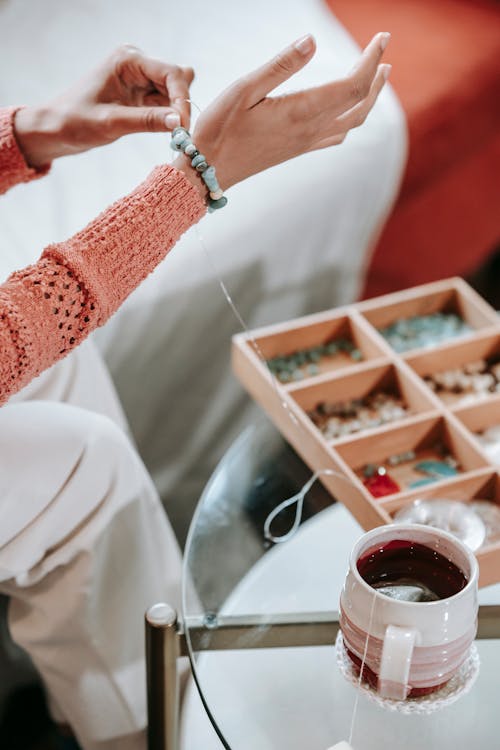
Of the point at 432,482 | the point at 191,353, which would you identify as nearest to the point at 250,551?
the point at 432,482

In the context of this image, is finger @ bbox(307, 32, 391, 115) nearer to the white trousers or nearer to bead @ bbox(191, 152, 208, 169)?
bead @ bbox(191, 152, 208, 169)

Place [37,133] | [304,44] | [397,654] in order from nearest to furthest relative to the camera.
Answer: [397,654], [304,44], [37,133]

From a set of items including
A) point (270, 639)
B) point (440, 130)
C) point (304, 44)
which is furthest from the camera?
point (440, 130)

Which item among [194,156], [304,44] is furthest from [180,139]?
[304,44]

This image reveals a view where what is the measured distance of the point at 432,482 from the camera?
0.92 m

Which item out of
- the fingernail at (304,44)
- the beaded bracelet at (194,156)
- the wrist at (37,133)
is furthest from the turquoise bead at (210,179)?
the wrist at (37,133)

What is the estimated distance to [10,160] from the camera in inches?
38.9

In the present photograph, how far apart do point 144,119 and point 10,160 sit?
0.20 m

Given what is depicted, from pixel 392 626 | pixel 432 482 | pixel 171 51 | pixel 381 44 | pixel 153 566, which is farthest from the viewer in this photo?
pixel 171 51

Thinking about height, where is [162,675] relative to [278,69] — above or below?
below

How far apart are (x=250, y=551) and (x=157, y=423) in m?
0.51

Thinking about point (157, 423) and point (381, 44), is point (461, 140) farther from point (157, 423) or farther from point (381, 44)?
point (381, 44)

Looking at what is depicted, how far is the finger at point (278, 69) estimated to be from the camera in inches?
29.5

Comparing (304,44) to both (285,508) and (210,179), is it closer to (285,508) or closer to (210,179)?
(210,179)
